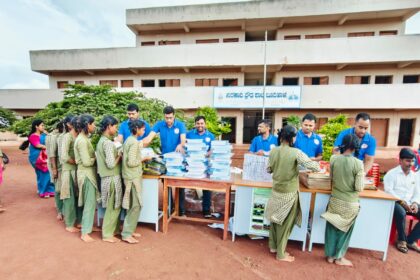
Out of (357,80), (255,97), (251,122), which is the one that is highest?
(357,80)

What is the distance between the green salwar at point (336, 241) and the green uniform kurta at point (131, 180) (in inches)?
94.0

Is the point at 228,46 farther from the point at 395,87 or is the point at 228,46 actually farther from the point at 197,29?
the point at 395,87

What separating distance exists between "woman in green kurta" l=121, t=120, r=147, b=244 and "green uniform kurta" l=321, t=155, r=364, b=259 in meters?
2.32

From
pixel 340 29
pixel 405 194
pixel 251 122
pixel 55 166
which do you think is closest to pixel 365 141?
pixel 405 194

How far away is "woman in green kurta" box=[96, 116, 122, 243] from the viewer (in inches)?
98.3

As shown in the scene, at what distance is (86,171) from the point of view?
105 inches

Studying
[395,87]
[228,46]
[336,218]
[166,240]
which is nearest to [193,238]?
[166,240]

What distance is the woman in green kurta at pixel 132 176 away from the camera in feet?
8.26

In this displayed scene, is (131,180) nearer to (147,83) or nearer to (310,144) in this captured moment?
(310,144)

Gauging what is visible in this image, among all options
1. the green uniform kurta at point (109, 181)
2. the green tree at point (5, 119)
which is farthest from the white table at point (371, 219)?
the green tree at point (5, 119)

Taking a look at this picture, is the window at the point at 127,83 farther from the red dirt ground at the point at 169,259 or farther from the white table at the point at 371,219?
the white table at the point at 371,219

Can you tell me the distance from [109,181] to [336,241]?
2.88m

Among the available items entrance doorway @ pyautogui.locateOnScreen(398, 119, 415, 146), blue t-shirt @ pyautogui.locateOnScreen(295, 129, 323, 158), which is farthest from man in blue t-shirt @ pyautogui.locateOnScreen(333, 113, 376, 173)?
entrance doorway @ pyautogui.locateOnScreen(398, 119, 415, 146)

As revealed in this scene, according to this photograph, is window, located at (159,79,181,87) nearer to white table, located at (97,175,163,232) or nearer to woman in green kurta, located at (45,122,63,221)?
woman in green kurta, located at (45,122,63,221)
